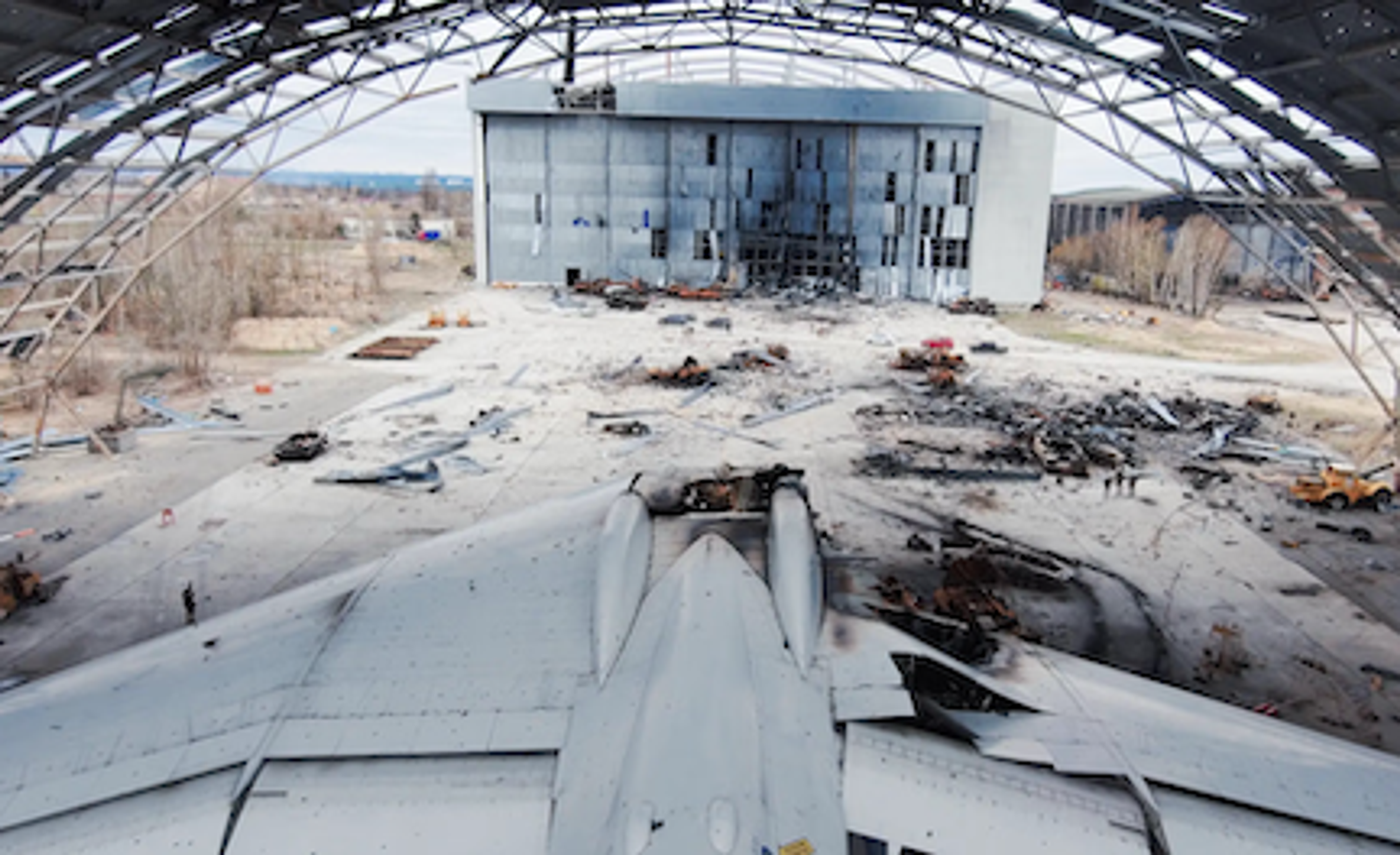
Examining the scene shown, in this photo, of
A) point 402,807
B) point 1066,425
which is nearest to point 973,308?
point 1066,425

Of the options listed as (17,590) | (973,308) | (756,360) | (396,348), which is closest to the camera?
(17,590)

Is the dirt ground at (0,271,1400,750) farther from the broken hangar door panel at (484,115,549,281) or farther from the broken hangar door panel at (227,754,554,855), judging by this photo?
the broken hangar door panel at (484,115,549,281)

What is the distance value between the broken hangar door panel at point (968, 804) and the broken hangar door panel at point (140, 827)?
3484 millimetres

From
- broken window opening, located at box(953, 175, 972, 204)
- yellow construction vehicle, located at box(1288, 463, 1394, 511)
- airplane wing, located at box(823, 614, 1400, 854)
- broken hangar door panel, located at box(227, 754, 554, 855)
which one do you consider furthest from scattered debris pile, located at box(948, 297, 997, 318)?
broken hangar door panel, located at box(227, 754, 554, 855)

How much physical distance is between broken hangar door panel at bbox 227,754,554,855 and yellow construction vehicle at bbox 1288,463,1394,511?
52.3 ft

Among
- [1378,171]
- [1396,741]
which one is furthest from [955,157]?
[1396,741]

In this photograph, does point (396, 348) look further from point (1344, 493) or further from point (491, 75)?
point (1344, 493)

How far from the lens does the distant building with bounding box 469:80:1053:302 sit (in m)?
41.0

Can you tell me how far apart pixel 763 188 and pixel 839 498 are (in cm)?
2953

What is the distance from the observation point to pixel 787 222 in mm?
42750

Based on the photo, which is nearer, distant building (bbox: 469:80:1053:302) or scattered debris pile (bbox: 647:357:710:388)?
scattered debris pile (bbox: 647:357:710:388)

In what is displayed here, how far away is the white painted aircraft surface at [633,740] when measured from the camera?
16.2ft

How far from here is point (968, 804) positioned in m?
5.19

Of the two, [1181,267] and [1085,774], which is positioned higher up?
[1181,267]
